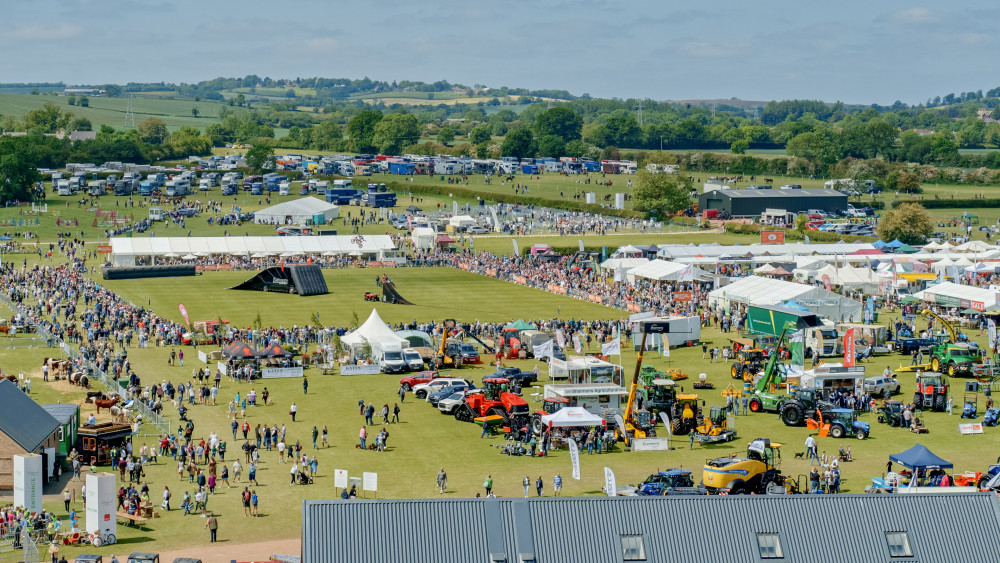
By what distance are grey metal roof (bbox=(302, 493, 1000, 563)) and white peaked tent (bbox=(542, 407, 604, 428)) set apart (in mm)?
14751

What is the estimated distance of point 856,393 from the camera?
137 feet

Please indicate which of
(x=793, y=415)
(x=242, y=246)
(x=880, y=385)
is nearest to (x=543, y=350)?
(x=793, y=415)

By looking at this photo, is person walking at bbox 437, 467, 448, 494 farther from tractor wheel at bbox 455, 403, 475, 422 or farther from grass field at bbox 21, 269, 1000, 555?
tractor wheel at bbox 455, 403, 475, 422

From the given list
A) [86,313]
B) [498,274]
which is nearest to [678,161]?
[498,274]

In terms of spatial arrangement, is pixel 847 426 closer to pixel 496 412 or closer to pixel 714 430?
pixel 714 430

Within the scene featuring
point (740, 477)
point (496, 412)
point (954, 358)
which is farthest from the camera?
point (954, 358)

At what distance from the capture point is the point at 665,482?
30219 mm

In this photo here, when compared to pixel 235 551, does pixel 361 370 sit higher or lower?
higher

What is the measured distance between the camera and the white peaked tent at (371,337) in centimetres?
4947

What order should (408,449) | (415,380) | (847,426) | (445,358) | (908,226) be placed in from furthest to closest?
(908,226), (445,358), (415,380), (847,426), (408,449)

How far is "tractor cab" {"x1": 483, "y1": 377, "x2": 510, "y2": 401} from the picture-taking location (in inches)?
1647

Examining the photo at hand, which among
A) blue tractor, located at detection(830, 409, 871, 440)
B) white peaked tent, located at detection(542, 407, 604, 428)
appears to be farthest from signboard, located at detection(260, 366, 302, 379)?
blue tractor, located at detection(830, 409, 871, 440)

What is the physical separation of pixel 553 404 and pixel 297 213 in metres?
74.5

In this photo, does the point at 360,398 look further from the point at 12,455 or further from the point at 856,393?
the point at 856,393
